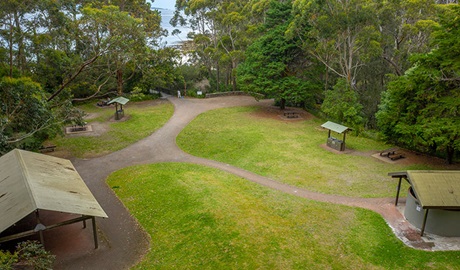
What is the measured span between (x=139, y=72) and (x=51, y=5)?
16.5 m

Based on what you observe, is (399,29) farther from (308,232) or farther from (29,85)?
(29,85)

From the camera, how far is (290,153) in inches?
966

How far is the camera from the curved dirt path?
42.8 ft

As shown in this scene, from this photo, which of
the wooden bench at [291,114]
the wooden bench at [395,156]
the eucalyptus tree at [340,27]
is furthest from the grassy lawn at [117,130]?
the wooden bench at [395,156]

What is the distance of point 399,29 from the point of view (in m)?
30.5

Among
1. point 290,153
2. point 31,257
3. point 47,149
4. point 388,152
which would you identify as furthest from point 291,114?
point 31,257

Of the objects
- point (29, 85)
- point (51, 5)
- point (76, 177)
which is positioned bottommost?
point (76, 177)

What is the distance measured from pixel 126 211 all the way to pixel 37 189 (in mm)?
4820

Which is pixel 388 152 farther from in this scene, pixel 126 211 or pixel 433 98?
pixel 126 211

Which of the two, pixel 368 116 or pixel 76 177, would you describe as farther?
pixel 368 116

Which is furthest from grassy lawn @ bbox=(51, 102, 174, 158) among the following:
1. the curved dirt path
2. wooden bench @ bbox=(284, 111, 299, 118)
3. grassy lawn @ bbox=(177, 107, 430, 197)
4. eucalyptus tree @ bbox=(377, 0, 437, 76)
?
eucalyptus tree @ bbox=(377, 0, 437, 76)

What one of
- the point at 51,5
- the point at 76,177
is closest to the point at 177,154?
the point at 76,177

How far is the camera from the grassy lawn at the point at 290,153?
19578 mm

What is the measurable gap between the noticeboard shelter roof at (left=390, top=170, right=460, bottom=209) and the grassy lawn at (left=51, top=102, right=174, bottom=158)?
823 inches
